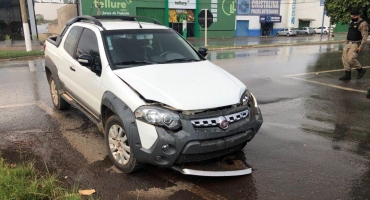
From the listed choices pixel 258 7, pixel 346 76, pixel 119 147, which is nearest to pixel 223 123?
pixel 119 147

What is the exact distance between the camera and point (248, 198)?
3.49 metres

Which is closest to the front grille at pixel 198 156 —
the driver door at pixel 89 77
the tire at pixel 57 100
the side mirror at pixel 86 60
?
the driver door at pixel 89 77

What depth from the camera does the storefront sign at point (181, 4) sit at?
148 ft

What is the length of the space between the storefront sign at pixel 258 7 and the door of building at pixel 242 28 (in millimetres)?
1434

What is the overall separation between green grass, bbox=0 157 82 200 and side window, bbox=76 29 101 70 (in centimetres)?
→ 167

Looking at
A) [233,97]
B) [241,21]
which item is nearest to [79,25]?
[233,97]

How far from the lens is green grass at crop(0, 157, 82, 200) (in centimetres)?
312

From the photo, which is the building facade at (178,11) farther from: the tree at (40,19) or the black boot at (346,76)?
the black boot at (346,76)

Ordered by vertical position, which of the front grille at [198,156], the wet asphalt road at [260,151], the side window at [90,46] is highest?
the side window at [90,46]

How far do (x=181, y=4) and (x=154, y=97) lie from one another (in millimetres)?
44386

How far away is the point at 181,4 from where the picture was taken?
46000 millimetres

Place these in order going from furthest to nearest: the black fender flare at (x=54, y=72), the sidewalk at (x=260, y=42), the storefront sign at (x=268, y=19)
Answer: the storefront sign at (x=268, y=19)
the sidewalk at (x=260, y=42)
the black fender flare at (x=54, y=72)

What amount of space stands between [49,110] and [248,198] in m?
4.62

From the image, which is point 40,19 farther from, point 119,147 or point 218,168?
point 218,168
